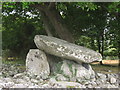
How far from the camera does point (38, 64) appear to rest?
621 centimetres

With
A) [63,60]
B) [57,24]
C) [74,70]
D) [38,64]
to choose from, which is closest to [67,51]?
[63,60]

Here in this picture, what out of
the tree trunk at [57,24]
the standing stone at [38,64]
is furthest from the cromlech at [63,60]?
the tree trunk at [57,24]

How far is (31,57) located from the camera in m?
6.28

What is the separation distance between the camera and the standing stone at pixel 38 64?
20.0 feet

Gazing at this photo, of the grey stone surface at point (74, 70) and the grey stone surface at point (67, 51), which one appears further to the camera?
the grey stone surface at point (74, 70)

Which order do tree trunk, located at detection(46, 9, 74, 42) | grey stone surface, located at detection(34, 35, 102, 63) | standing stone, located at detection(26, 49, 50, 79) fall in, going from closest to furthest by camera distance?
grey stone surface, located at detection(34, 35, 102, 63) → standing stone, located at detection(26, 49, 50, 79) → tree trunk, located at detection(46, 9, 74, 42)

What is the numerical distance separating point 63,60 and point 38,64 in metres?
1.14

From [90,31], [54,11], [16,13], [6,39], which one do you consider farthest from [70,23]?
[6,39]

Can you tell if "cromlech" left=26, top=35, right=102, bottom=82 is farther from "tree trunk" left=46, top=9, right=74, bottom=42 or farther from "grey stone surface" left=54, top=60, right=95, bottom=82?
"tree trunk" left=46, top=9, right=74, bottom=42

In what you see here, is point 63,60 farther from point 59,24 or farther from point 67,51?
point 59,24

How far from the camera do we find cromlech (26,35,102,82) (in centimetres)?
594

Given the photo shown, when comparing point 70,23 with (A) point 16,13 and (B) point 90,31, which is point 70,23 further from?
(A) point 16,13

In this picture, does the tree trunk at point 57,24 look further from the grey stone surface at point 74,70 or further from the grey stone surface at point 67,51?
the grey stone surface at point 67,51

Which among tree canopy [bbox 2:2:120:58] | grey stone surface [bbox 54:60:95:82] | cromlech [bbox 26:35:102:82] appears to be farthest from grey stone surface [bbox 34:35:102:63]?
tree canopy [bbox 2:2:120:58]
